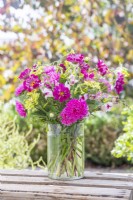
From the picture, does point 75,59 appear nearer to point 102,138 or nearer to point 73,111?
point 73,111

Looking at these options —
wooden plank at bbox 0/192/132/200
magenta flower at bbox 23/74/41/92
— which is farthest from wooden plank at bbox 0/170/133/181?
magenta flower at bbox 23/74/41/92

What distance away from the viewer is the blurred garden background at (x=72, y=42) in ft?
16.3

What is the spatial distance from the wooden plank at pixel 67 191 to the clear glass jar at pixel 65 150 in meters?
0.11

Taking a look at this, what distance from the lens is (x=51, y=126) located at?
6.53 ft

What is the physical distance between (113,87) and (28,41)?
3375 millimetres

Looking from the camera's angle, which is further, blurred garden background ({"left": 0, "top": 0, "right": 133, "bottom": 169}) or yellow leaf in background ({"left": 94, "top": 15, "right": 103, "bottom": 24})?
yellow leaf in background ({"left": 94, "top": 15, "right": 103, "bottom": 24})

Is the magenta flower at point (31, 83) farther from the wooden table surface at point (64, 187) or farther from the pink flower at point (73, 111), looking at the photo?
the wooden table surface at point (64, 187)

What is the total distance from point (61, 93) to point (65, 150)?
0.24 m

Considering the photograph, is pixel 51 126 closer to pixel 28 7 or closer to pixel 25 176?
pixel 25 176

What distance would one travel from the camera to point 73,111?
1883 millimetres

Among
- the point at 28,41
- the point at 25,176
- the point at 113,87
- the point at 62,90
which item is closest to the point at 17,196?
the point at 25,176

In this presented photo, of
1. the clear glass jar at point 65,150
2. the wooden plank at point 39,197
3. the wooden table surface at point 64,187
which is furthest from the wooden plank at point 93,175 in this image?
the wooden plank at point 39,197

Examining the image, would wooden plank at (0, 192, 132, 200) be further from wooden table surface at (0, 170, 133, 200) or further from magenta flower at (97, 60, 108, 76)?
magenta flower at (97, 60, 108, 76)

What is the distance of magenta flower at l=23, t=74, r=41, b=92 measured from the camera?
194 cm
